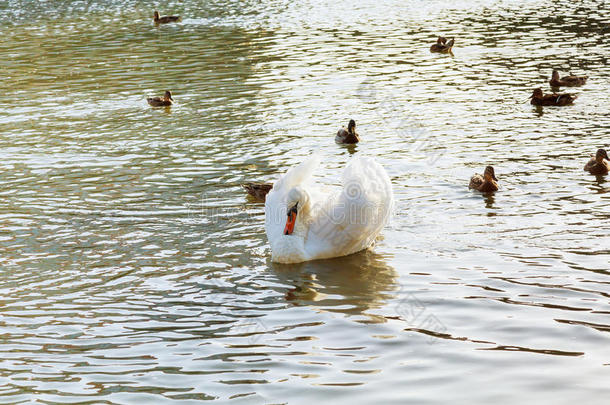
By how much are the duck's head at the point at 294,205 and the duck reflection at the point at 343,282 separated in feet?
1.75

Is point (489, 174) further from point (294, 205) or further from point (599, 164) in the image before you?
point (294, 205)

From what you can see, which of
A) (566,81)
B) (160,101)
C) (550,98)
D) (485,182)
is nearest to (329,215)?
(485,182)

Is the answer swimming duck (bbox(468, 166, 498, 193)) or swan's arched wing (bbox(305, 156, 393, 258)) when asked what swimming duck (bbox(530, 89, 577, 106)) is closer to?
swimming duck (bbox(468, 166, 498, 193))

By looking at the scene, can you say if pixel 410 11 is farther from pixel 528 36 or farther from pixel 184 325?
pixel 184 325

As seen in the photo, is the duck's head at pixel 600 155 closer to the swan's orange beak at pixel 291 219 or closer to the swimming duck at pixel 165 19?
the swan's orange beak at pixel 291 219

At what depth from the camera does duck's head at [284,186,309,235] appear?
1179 centimetres

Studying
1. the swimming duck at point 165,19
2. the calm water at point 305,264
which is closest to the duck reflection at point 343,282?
the calm water at point 305,264

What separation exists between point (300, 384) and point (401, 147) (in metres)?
9.40

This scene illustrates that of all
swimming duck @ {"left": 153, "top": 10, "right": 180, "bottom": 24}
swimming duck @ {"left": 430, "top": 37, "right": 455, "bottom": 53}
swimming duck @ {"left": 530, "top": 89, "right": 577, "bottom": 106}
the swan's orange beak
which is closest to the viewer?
the swan's orange beak

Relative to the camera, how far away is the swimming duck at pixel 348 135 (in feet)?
56.4

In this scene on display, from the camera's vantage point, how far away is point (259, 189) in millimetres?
14102

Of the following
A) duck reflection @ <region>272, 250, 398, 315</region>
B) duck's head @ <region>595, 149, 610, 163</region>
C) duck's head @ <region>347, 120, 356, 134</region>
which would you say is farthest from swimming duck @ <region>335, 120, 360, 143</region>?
duck reflection @ <region>272, 250, 398, 315</region>

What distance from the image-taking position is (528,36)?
2722cm

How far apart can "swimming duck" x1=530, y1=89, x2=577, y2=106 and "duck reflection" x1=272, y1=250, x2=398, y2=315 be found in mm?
8579
